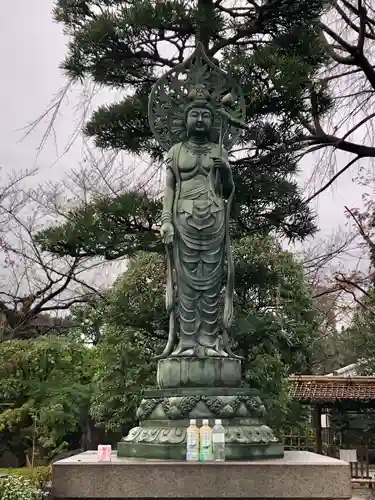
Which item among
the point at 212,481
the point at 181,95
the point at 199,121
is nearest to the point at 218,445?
the point at 212,481

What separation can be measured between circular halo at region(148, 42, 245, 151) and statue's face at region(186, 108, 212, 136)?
239 mm

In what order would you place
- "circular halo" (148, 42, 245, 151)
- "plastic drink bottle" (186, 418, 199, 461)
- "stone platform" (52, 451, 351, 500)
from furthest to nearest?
1. "circular halo" (148, 42, 245, 151)
2. "plastic drink bottle" (186, 418, 199, 461)
3. "stone platform" (52, 451, 351, 500)

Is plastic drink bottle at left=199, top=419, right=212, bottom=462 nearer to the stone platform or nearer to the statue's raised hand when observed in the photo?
the stone platform

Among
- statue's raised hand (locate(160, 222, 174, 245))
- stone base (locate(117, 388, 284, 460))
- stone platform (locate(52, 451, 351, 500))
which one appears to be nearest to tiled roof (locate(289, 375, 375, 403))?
statue's raised hand (locate(160, 222, 174, 245))

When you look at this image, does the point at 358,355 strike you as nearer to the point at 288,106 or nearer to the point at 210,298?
the point at 288,106

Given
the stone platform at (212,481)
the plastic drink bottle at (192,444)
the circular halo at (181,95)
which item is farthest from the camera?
the circular halo at (181,95)

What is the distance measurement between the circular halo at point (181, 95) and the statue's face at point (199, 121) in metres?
0.24

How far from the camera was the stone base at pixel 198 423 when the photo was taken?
4.61m

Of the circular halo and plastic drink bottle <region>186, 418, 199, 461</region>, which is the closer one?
plastic drink bottle <region>186, 418, 199, 461</region>

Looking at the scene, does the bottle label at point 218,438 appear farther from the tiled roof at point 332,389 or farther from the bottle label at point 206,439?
the tiled roof at point 332,389

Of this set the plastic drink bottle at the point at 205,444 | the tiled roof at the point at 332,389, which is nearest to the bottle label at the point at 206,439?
the plastic drink bottle at the point at 205,444

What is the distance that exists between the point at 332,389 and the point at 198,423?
1097 cm

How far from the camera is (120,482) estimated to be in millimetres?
4223

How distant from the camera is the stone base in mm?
4605
